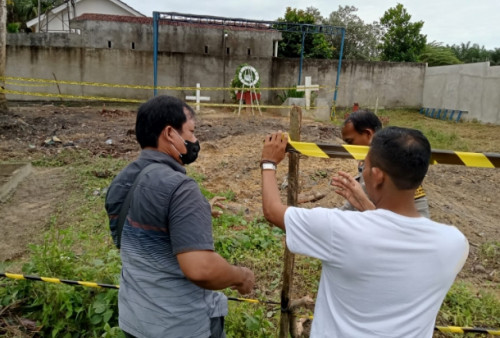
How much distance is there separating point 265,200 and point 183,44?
19040 mm

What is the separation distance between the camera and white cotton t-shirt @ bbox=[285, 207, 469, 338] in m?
1.30

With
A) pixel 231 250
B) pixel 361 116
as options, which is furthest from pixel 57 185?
pixel 361 116

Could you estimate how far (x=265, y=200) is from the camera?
163 cm

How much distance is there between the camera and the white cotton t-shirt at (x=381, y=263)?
4.26 feet

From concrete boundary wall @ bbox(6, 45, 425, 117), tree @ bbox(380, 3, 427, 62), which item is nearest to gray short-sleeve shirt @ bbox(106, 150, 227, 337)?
concrete boundary wall @ bbox(6, 45, 425, 117)

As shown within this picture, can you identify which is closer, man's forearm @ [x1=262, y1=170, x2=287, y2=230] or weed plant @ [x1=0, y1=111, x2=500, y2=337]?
man's forearm @ [x1=262, y1=170, x2=287, y2=230]

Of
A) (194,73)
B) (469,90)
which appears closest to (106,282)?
(194,73)

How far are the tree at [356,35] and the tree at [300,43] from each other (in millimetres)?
4767

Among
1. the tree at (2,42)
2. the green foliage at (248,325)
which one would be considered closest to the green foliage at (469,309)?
the green foliage at (248,325)

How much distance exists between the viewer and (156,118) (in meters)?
1.71

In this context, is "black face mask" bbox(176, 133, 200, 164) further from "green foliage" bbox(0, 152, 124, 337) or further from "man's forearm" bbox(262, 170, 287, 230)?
"green foliage" bbox(0, 152, 124, 337)

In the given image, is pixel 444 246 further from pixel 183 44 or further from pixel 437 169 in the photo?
pixel 183 44

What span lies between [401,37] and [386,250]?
77.9 feet

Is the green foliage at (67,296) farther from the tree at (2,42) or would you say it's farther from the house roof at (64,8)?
the house roof at (64,8)
